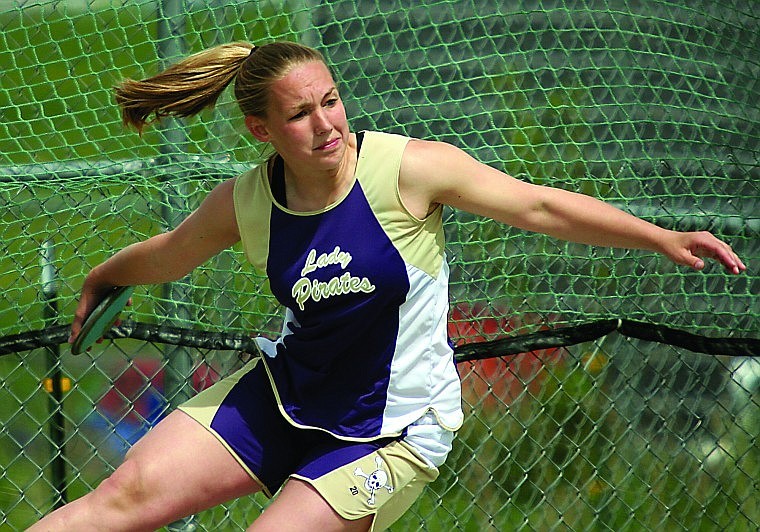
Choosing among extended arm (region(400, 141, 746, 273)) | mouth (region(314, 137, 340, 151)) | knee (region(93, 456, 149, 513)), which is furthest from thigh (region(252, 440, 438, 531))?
mouth (region(314, 137, 340, 151))

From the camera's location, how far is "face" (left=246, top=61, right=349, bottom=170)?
8.34 feet

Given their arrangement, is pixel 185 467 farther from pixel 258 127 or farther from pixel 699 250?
pixel 699 250

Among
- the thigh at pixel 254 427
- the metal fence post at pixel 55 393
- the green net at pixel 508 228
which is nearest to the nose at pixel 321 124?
the thigh at pixel 254 427

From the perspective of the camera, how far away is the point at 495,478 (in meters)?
4.16

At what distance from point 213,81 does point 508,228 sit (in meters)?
1.52

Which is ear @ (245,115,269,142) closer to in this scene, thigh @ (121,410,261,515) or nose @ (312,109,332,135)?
nose @ (312,109,332,135)

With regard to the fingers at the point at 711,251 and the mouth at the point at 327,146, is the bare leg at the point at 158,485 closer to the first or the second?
the mouth at the point at 327,146

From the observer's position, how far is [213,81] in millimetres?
2746

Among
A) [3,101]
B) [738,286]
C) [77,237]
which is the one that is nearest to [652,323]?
[738,286]

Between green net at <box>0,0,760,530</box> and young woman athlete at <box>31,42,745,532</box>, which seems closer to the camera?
young woman athlete at <box>31,42,745,532</box>

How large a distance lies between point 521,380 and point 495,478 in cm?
40

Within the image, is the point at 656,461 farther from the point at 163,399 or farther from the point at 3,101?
the point at 3,101

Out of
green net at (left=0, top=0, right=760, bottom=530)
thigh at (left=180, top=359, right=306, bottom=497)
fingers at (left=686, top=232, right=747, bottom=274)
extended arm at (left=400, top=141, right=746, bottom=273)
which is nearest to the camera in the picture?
fingers at (left=686, top=232, right=747, bottom=274)

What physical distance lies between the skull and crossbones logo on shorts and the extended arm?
643 millimetres
